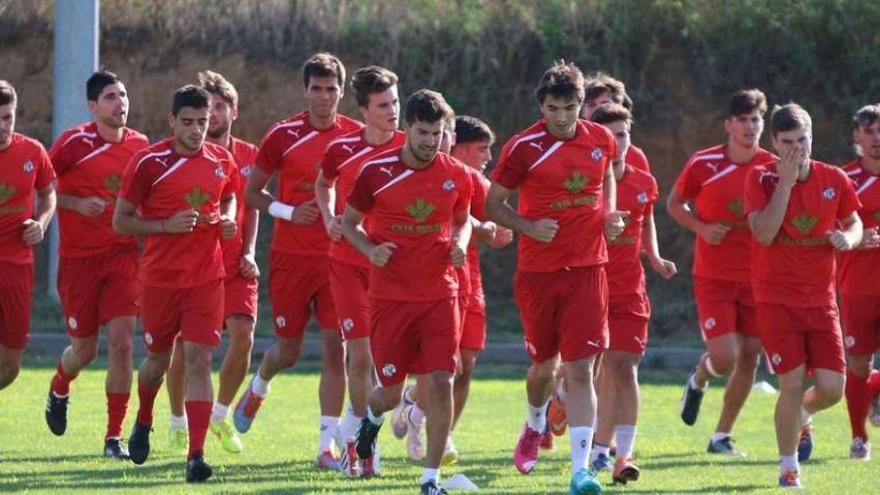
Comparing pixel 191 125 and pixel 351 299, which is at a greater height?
pixel 191 125

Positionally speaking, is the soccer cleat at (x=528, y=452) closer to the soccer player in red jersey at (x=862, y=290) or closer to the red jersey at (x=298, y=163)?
the red jersey at (x=298, y=163)

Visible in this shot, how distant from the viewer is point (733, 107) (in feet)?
42.0

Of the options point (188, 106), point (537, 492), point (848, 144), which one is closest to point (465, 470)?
point (537, 492)

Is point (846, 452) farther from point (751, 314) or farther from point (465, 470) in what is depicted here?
point (465, 470)

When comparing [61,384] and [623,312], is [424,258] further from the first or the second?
[61,384]

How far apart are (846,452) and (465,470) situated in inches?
129

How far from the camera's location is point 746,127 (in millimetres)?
12789

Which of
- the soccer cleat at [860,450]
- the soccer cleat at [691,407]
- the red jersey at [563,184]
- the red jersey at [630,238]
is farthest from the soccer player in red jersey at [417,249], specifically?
the soccer cleat at [691,407]

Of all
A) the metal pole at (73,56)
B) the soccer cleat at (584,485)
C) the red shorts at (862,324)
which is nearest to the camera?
the soccer cleat at (584,485)

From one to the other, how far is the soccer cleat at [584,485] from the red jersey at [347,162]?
233 cm

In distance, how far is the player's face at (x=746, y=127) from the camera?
41.9 ft

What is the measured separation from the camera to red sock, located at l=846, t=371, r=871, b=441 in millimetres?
12859

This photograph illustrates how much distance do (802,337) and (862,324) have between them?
212 cm

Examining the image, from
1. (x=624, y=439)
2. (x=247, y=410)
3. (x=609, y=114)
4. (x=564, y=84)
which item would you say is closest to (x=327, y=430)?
(x=247, y=410)
